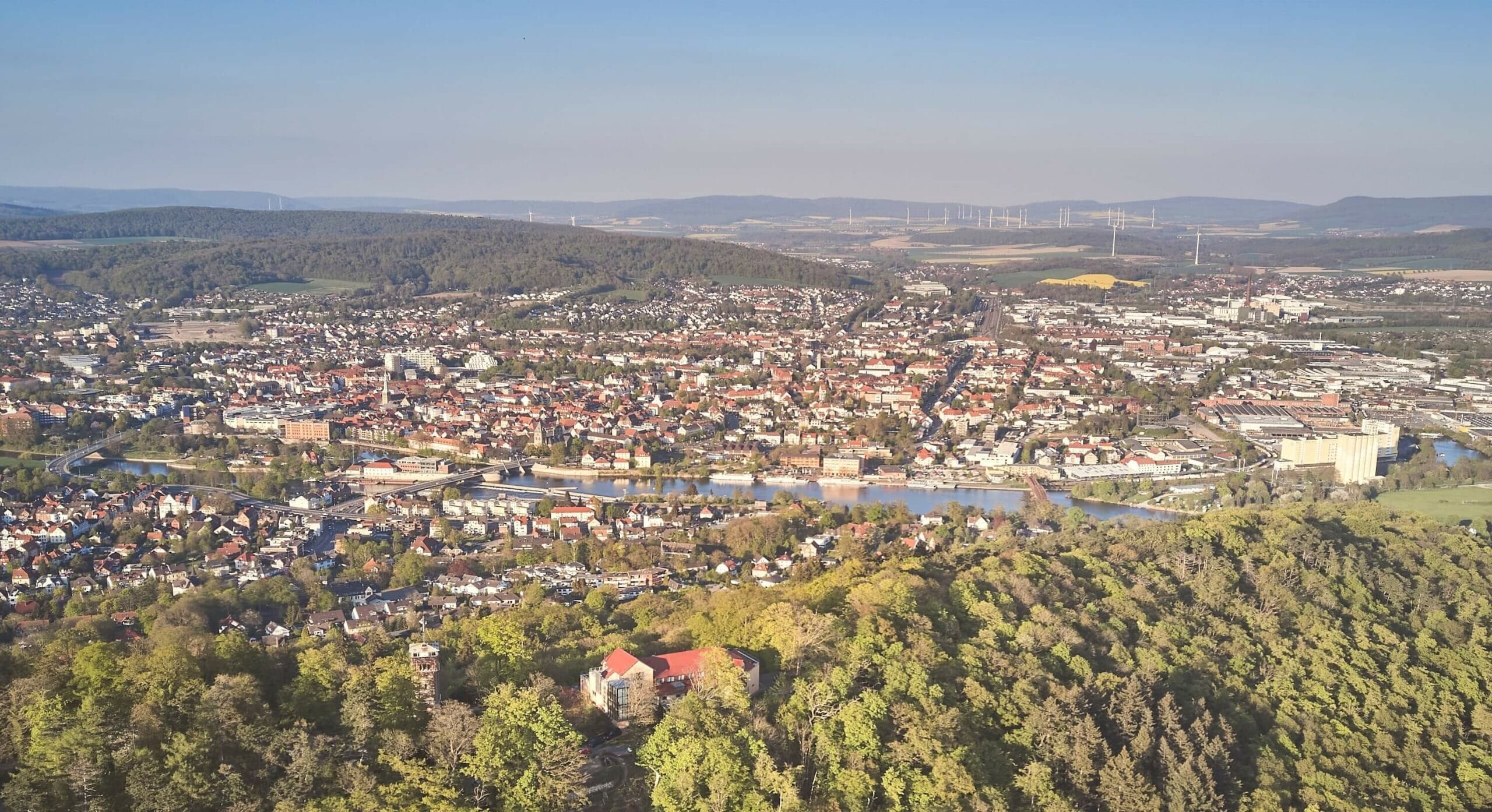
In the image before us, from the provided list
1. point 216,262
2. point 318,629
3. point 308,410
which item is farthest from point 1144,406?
point 216,262

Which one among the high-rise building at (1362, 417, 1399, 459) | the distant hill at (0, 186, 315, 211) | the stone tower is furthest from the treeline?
the distant hill at (0, 186, 315, 211)

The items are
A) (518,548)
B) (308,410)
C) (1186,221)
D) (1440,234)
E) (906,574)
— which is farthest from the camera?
(1186,221)

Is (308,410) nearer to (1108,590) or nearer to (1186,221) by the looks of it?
(1108,590)

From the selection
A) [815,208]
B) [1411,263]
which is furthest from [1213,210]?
[1411,263]

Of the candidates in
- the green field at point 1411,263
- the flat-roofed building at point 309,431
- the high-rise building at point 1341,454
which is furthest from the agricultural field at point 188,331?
the green field at point 1411,263

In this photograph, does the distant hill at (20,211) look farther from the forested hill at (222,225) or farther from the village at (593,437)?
the village at (593,437)

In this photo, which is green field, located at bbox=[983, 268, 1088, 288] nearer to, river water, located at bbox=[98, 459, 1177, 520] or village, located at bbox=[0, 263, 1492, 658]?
village, located at bbox=[0, 263, 1492, 658]
